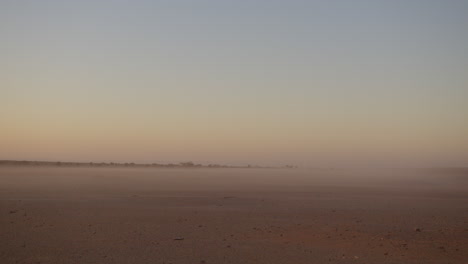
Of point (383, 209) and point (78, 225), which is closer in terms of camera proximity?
point (78, 225)

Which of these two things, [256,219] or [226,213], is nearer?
[256,219]

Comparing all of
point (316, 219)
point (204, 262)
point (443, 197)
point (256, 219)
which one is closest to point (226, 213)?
point (256, 219)

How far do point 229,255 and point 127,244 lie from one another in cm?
277

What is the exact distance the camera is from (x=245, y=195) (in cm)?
2519

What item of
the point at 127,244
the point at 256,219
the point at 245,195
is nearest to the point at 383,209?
the point at 256,219

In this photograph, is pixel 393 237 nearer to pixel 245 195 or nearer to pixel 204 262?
pixel 204 262

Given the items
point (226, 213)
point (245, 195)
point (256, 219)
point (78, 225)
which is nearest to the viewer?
point (78, 225)

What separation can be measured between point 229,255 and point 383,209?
34.9ft

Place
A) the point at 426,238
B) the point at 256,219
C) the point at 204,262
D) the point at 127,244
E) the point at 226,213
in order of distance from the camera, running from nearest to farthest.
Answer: the point at 204,262, the point at 127,244, the point at 426,238, the point at 256,219, the point at 226,213

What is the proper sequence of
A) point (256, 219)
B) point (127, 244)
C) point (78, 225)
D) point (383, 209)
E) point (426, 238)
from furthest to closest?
point (383, 209) < point (256, 219) < point (78, 225) < point (426, 238) < point (127, 244)

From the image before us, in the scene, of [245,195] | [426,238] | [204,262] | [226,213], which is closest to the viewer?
[204,262]

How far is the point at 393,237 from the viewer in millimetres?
13336

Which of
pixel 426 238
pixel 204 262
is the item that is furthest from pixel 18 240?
pixel 426 238

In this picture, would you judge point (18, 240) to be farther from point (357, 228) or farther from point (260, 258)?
point (357, 228)
